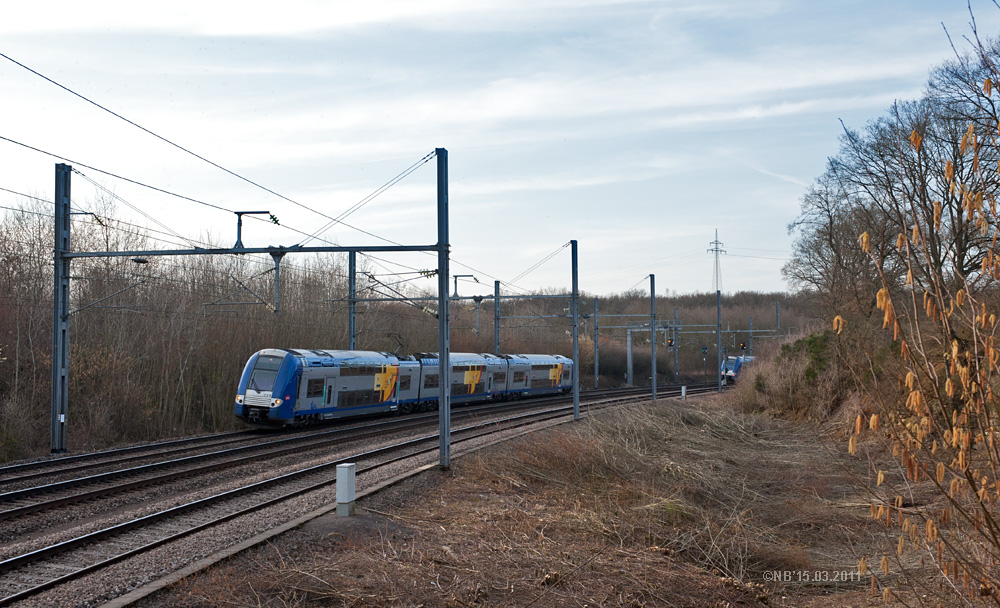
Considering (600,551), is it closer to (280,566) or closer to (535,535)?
(535,535)

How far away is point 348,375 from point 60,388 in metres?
10.4

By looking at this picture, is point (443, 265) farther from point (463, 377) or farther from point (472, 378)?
point (472, 378)

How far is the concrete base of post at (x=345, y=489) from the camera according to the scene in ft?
35.9

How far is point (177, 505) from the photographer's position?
496 inches

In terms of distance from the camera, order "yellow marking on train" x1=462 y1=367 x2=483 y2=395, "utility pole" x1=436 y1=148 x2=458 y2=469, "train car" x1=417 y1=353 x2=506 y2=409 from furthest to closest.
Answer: "yellow marking on train" x1=462 y1=367 x2=483 y2=395 < "train car" x1=417 y1=353 x2=506 y2=409 < "utility pole" x1=436 y1=148 x2=458 y2=469

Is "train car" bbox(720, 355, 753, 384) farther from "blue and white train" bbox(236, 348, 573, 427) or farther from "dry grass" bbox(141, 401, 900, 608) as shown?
"dry grass" bbox(141, 401, 900, 608)

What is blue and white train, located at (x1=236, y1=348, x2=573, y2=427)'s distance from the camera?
2545cm

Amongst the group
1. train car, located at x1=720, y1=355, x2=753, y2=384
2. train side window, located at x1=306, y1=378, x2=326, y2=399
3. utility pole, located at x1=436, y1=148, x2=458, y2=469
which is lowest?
train car, located at x1=720, y1=355, x2=753, y2=384

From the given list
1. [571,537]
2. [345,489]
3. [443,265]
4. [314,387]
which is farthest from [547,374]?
[571,537]

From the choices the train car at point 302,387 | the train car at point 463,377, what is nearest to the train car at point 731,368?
the train car at point 463,377

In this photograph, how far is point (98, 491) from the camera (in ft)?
44.5

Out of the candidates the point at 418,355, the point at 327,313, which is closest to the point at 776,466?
the point at 418,355

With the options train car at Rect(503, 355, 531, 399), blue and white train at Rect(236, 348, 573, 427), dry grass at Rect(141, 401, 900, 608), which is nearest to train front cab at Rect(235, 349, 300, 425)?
blue and white train at Rect(236, 348, 573, 427)

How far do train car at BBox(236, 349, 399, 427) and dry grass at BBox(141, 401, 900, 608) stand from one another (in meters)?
10.4
